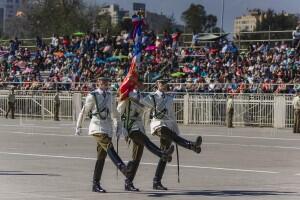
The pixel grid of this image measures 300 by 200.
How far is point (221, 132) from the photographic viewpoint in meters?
34.6

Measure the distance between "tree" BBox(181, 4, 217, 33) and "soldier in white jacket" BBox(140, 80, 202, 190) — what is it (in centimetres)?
6678

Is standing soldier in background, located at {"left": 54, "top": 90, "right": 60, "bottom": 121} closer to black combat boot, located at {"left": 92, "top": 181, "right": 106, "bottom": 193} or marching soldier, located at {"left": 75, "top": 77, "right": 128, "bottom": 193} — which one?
marching soldier, located at {"left": 75, "top": 77, "right": 128, "bottom": 193}

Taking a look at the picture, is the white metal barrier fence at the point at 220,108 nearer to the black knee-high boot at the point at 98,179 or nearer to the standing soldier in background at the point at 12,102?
the standing soldier in background at the point at 12,102

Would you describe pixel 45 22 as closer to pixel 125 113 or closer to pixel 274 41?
pixel 274 41

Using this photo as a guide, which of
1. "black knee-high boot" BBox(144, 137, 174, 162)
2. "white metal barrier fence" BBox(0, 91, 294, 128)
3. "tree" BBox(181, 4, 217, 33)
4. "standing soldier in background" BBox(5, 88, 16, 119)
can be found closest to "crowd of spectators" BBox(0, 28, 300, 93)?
"white metal barrier fence" BBox(0, 91, 294, 128)

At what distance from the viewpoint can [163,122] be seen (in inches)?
571

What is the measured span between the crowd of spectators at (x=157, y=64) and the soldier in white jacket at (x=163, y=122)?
1999 cm

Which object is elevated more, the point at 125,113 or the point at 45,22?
the point at 45,22

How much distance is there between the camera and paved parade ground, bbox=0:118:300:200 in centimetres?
1352

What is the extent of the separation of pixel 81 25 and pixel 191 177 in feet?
233

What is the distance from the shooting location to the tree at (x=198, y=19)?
82.0m

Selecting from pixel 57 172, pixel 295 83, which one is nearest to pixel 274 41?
pixel 295 83

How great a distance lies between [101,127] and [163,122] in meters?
1.27

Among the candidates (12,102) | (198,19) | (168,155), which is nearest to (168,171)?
(168,155)
